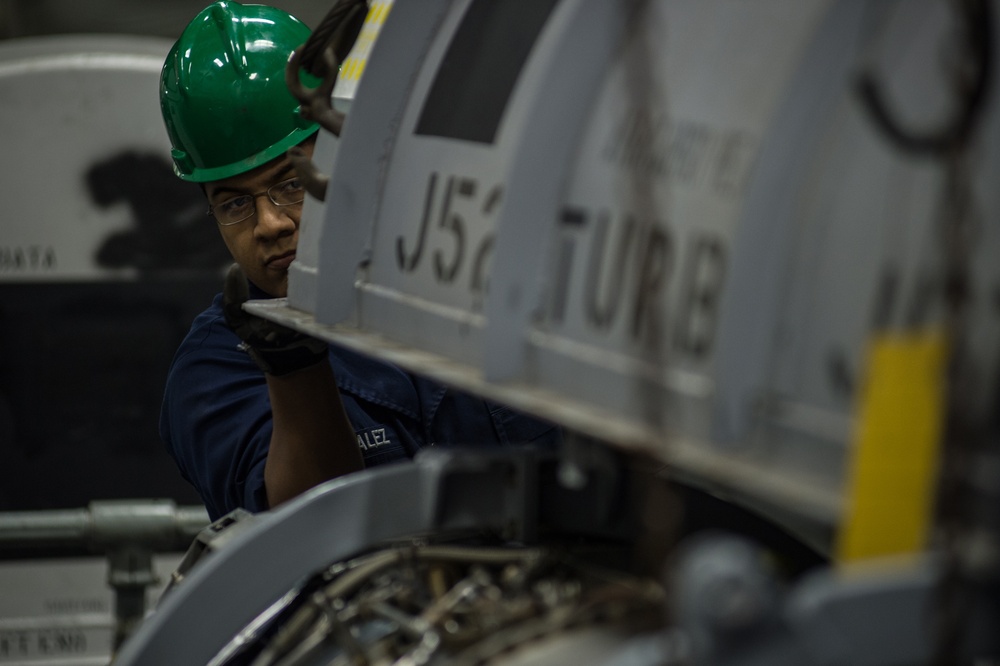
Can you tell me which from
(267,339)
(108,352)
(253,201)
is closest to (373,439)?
(267,339)

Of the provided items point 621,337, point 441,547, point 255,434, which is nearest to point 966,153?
point 621,337

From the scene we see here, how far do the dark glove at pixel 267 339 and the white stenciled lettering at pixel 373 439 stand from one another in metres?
0.28

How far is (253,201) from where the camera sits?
239 centimetres

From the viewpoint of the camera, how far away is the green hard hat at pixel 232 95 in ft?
7.73

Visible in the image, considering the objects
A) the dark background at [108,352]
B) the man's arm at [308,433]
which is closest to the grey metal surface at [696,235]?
A: the man's arm at [308,433]

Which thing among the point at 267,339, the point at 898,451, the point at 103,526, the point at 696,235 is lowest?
the point at 103,526

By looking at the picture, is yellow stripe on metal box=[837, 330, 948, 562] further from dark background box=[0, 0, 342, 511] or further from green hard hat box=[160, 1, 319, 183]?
dark background box=[0, 0, 342, 511]

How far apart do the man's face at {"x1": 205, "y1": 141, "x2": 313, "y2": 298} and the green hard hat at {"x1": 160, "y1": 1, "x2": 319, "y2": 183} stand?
3cm

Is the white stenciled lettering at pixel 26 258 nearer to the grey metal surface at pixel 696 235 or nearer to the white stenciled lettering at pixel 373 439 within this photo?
the white stenciled lettering at pixel 373 439

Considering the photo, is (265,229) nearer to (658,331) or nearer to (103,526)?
(658,331)

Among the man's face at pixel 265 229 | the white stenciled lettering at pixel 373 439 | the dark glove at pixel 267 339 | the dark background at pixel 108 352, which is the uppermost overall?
the man's face at pixel 265 229

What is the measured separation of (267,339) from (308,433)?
0.76ft

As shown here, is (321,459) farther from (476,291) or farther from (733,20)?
(733,20)

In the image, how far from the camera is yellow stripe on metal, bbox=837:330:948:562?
37.3 inches
